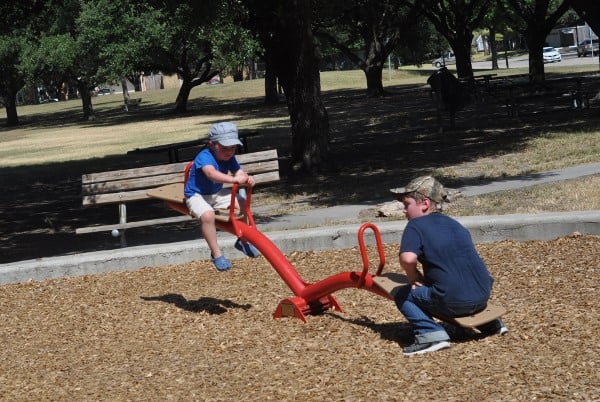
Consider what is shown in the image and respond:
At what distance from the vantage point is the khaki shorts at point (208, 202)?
24.0ft

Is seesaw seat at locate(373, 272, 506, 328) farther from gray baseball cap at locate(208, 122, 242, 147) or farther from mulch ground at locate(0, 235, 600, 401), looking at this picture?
gray baseball cap at locate(208, 122, 242, 147)

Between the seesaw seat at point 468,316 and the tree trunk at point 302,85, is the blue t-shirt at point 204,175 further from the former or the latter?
the tree trunk at point 302,85

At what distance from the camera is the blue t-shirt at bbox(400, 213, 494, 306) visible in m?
5.82

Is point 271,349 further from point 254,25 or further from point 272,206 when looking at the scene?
point 254,25

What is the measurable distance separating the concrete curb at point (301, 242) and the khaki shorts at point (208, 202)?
5.33 ft

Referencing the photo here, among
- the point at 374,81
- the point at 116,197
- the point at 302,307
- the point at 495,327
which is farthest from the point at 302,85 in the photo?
the point at 374,81

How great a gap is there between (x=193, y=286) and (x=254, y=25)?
9.49m

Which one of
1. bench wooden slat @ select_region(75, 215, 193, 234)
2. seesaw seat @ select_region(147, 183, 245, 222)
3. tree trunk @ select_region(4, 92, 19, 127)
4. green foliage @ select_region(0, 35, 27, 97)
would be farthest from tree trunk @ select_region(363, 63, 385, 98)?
seesaw seat @ select_region(147, 183, 245, 222)

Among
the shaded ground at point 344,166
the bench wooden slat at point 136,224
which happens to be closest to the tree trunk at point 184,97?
the shaded ground at point 344,166

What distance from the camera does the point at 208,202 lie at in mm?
7516

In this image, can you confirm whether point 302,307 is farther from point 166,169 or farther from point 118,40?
point 118,40

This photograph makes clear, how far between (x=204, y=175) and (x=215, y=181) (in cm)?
33

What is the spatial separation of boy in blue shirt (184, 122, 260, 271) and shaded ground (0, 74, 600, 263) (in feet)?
13.0

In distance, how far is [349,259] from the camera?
29.1 feet
